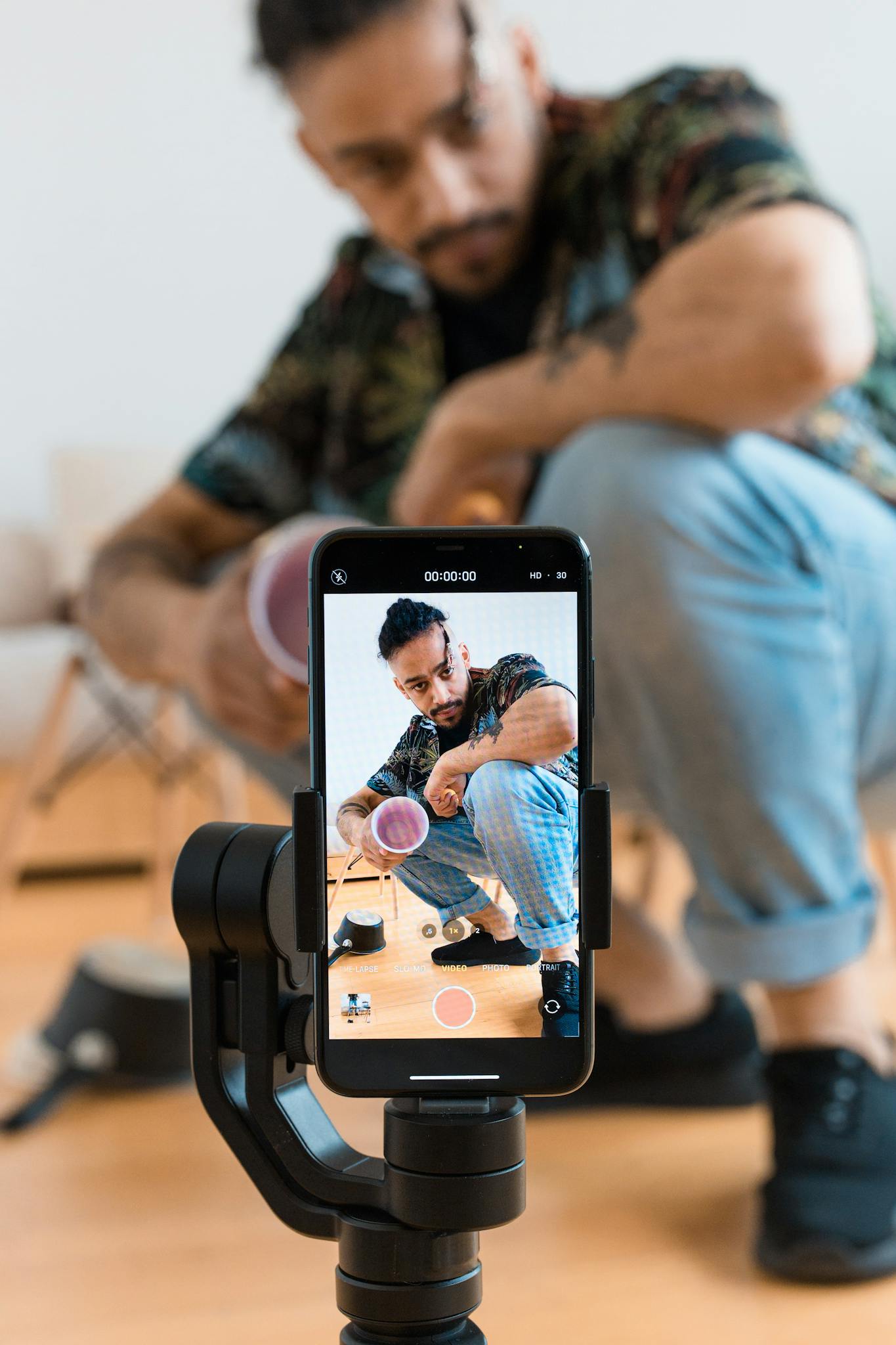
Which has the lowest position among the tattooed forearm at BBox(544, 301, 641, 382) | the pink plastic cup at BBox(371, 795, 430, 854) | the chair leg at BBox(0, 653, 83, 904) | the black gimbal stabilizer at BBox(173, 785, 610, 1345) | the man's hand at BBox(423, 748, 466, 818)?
the chair leg at BBox(0, 653, 83, 904)

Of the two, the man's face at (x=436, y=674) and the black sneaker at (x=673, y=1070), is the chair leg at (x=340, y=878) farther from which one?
the black sneaker at (x=673, y=1070)

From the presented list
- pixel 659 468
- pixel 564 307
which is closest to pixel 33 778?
pixel 564 307

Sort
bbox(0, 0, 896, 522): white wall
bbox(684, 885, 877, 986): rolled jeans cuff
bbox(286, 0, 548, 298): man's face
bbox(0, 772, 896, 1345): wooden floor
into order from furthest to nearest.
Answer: bbox(0, 0, 896, 522): white wall < bbox(286, 0, 548, 298): man's face < bbox(684, 885, 877, 986): rolled jeans cuff < bbox(0, 772, 896, 1345): wooden floor

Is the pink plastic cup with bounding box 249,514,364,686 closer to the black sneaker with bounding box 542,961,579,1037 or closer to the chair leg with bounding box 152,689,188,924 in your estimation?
the black sneaker with bounding box 542,961,579,1037

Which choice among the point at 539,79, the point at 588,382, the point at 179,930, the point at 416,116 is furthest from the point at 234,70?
the point at 179,930

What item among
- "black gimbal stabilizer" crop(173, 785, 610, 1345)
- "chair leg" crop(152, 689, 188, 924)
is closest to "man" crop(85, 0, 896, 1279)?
"black gimbal stabilizer" crop(173, 785, 610, 1345)

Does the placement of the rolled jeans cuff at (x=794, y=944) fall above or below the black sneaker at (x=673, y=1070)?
above

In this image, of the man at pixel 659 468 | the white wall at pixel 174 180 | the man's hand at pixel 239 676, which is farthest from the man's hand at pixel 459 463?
the white wall at pixel 174 180

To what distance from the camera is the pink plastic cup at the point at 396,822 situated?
0.29 m

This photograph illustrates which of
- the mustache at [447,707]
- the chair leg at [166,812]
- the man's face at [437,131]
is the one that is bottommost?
the chair leg at [166,812]

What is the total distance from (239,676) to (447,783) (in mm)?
471

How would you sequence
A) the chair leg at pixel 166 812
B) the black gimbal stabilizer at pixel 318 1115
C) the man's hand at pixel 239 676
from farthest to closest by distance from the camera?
the chair leg at pixel 166 812 < the man's hand at pixel 239 676 < the black gimbal stabilizer at pixel 318 1115

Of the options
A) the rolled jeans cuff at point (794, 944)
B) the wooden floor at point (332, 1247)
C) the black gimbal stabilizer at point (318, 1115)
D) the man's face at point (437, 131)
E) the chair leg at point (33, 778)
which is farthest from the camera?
the chair leg at point (33, 778)

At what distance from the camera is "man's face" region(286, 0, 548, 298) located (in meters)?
0.82
